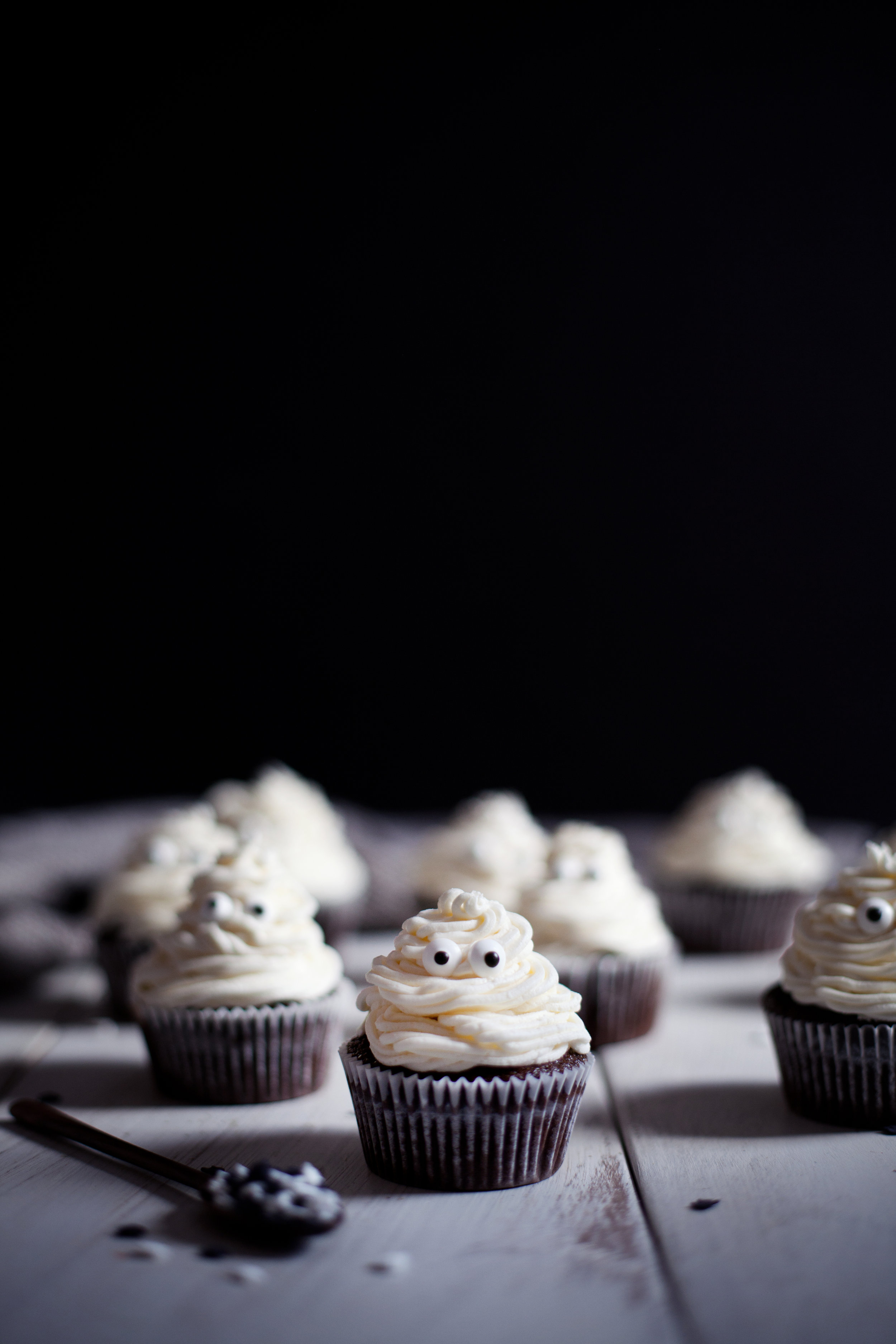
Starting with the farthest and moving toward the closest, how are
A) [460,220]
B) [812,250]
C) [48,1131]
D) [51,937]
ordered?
1. [460,220]
2. [812,250]
3. [51,937]
4. [48,1131]

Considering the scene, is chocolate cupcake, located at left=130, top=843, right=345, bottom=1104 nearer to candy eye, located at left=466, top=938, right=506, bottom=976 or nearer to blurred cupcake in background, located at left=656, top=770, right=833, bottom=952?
candy eye, located at left=466, top=938, right=506, bottom=976

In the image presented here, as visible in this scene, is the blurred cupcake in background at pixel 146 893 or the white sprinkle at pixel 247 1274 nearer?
the white sprinkle at pixel 247 1274

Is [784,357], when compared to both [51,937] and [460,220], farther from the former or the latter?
[51,937]

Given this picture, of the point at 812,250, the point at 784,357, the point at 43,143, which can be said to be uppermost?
the point at 43,143

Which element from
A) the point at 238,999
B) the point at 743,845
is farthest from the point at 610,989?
the point at 743,845

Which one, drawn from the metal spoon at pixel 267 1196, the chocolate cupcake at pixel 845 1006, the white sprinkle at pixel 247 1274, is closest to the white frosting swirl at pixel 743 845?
the chocolate cupcake at pixel 845 1006

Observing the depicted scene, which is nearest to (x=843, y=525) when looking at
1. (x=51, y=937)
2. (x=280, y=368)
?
(x=280, y=368)

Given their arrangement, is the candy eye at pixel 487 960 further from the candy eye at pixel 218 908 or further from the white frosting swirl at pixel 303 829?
the white frosting swirl at pixel 303 829

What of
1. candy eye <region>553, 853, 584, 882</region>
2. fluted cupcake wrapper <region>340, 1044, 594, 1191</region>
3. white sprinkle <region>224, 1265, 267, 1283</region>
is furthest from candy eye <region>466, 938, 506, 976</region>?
candy eye <region>553, 853, 584, 882</region>
